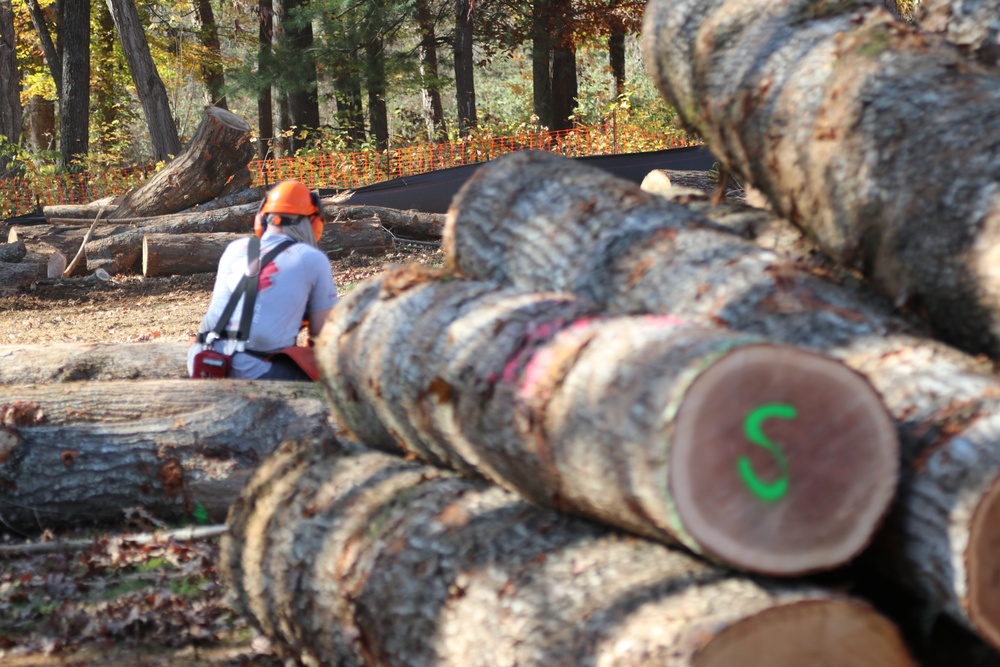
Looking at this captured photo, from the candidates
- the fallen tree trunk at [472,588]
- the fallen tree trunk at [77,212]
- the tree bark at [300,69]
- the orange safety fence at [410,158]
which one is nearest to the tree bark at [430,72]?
the orange safety fence at [410,158]

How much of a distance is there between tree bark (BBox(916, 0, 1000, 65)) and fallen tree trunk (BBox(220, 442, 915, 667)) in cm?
258

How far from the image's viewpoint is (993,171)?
10.5ft

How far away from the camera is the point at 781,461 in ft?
7.80

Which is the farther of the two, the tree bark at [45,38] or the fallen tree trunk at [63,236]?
the tree bark at [45,38]

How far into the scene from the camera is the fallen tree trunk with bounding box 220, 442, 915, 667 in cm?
229

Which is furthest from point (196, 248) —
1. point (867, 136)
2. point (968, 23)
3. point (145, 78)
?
point (867, 136)

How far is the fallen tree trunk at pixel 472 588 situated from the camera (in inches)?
90.4

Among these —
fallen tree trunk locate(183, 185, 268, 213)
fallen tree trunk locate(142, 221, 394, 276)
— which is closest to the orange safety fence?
fallen tree trunk locate(183, 185, 268, 213)

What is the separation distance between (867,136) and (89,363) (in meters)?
4.62

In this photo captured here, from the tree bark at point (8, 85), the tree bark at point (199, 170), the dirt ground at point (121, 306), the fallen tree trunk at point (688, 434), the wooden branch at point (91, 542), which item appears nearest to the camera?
the fallen tree trunk at point (688, 434)

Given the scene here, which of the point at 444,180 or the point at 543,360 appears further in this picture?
the point at 444,180

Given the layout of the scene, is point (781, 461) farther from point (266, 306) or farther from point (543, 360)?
point (266, 306)

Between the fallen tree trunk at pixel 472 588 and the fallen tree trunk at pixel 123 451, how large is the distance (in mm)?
1003

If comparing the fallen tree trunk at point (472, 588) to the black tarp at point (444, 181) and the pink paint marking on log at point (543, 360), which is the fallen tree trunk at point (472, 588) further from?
the black tarp at point (444, 181)
